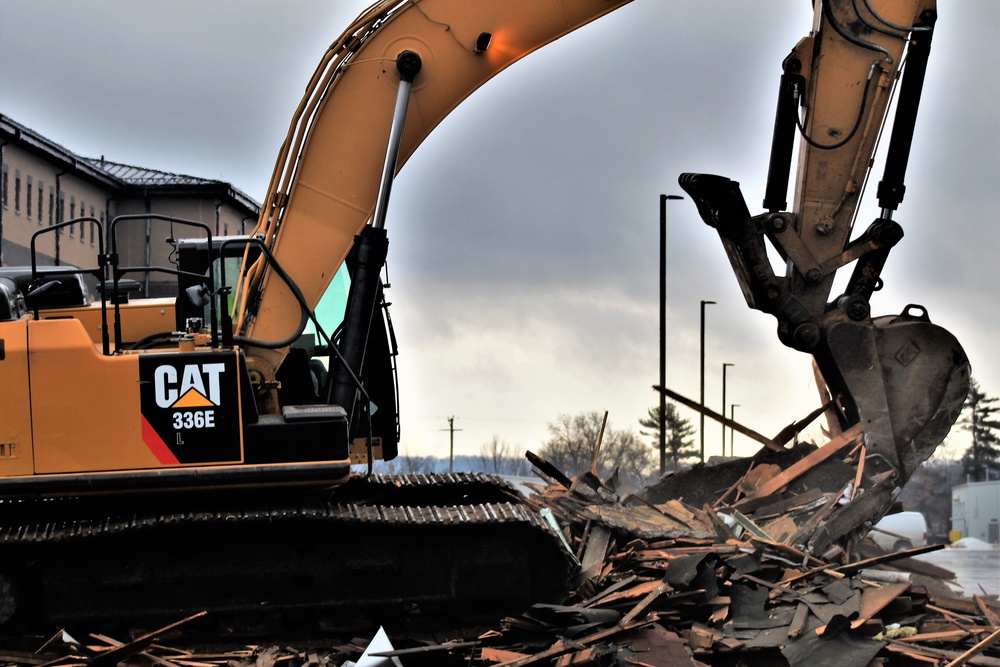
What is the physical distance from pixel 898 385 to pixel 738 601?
7.50 ft

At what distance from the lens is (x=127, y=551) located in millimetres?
8219

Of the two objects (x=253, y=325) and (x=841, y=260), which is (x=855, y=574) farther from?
(x=253, y=325)

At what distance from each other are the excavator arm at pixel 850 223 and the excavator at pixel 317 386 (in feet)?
0.06

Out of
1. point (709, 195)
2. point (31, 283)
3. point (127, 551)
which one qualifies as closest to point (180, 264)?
point (31, 283)

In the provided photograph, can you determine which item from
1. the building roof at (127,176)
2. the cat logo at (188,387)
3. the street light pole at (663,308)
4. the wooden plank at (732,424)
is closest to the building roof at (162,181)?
the building roof at (127,176)

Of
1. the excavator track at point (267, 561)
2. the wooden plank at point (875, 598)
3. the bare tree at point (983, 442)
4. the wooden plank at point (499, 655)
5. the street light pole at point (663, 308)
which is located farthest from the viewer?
the bare tree at point (983, 442)

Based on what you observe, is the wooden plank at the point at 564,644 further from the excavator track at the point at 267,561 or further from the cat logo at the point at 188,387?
the cat logo at the point at 188,387

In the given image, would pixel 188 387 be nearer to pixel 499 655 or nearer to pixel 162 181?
pixel 499 655

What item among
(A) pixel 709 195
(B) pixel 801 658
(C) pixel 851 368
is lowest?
(B) pixel 801 658

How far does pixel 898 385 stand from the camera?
32.0 ft

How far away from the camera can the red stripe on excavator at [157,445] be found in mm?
7672

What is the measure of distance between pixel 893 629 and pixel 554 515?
297 cm

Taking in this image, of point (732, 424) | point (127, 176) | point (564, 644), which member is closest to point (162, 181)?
point (127, 176)

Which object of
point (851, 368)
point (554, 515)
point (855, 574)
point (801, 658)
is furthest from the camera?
point (554, 515)
